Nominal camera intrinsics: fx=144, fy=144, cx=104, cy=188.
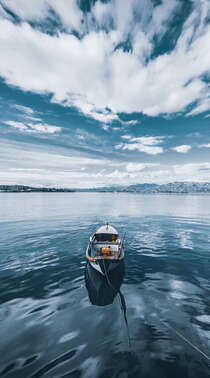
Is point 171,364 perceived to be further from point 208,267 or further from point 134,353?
point 208,267

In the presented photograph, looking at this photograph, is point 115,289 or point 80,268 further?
point 80,268

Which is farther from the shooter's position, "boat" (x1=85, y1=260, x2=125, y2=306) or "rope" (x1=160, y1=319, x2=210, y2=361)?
"boat" (x1=85, y1=260, x2=125, y2=306)

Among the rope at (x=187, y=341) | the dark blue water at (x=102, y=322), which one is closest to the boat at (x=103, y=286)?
the dark blue water at (x=102, y=322)

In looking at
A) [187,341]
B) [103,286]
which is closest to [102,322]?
[103,286]

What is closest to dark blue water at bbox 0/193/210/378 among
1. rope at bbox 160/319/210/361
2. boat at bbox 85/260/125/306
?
rope at bbox 160/319/210/361

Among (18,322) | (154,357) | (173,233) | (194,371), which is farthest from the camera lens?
(173,233)

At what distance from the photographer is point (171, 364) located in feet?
23.7

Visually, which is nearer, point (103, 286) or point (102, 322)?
point (102, 322)

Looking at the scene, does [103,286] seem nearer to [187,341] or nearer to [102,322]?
[102,322]

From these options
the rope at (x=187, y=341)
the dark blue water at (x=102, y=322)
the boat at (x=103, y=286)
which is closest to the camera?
the dark blue water at (x=102, y=322)

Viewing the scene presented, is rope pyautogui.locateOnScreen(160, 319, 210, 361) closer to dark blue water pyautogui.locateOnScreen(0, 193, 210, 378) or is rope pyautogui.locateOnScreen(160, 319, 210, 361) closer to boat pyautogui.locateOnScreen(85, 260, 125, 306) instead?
dark blue water pyautogui.locateOnScreen(0, 193, 210, 378)

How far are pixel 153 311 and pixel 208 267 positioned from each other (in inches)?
422

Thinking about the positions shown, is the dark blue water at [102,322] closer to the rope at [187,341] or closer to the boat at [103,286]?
the rope at [187,341]

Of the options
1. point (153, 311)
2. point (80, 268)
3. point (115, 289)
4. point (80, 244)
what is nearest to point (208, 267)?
point (153, 311)
